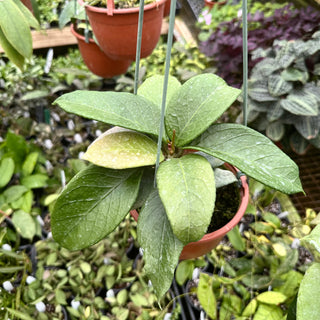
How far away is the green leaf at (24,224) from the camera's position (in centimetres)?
139

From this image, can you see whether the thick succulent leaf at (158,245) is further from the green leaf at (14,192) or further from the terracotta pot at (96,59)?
the green leaf at (14,192)

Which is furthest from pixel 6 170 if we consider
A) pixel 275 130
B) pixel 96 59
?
pixel 275 130

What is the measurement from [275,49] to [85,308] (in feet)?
5.02

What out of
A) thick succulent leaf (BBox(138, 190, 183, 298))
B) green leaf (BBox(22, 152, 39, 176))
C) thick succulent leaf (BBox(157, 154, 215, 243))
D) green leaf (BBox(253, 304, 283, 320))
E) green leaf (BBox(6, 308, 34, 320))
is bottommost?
green leaf (BBox(6, 308, 34, 320))

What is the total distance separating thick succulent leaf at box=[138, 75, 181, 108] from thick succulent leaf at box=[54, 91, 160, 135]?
7 cm

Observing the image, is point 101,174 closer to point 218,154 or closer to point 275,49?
point 218,154

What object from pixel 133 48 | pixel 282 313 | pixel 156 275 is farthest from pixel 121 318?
pixel 133 48

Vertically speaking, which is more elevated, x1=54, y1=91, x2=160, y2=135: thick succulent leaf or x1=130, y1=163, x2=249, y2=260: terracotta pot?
x1=54, y1=91, x2=160, y2=135: thick succulent leaf

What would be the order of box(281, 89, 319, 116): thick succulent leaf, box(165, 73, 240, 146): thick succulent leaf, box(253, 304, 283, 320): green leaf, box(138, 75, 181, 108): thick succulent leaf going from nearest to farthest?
box(165, 73, 240, 146): thick succulent leaf, box(138, 75, 181, 108): thick succulent leaf, box(253, 304, 283, 320): green leaf, box(281, 89, 319, 116): thick succulent leaf

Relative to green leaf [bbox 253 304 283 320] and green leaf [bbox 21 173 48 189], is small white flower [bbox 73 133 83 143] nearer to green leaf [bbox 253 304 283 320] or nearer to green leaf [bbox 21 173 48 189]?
green leaf [bbox 21 173 48 189]

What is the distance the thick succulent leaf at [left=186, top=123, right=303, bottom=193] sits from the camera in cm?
53

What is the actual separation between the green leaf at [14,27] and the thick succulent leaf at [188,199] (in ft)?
2.38

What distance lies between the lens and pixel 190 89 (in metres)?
0.67

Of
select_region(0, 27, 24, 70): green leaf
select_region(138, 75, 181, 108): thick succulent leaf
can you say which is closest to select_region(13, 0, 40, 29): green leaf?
select_region(0, 27, 24, 70): green leaf
